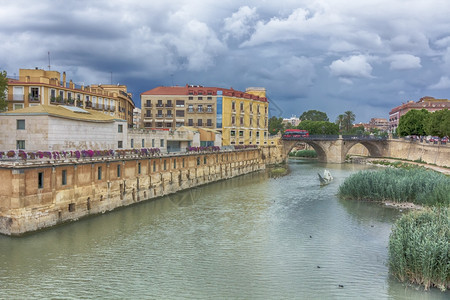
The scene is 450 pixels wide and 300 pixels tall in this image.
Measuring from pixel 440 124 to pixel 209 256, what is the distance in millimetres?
72062

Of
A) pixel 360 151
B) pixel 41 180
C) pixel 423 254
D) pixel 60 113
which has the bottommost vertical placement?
pixel 423 254

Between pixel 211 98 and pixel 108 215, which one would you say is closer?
pixel 108 215

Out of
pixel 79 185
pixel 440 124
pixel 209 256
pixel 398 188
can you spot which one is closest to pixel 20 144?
pixel 79 185

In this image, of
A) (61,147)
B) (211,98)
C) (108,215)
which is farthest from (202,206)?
(211,98)

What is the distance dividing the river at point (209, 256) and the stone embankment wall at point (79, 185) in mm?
1174

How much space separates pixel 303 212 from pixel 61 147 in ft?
86.2

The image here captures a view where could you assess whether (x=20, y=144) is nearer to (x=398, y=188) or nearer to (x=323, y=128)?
(x=398, y=188)

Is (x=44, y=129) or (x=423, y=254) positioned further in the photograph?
(x=44, y=129)

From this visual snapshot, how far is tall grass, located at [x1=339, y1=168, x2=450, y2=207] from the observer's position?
1612 inches

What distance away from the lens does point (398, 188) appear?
45.4 meters

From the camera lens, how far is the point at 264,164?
100000 mm

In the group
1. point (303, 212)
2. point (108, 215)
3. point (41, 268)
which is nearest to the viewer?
point (41, 268)

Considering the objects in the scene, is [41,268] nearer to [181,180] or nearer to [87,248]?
[87,248]

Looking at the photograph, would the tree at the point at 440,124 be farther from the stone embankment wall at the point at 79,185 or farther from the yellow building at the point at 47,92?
the yellow building at the point at 47,92
